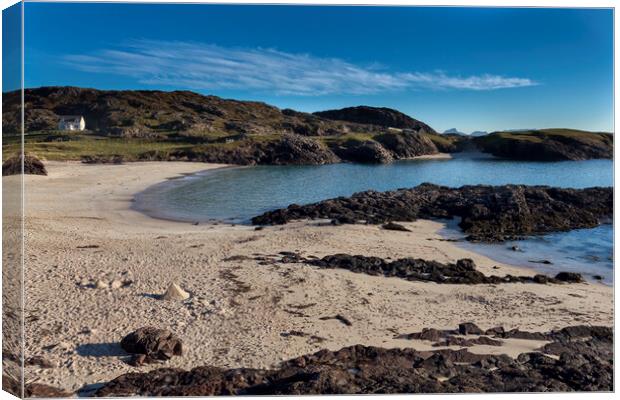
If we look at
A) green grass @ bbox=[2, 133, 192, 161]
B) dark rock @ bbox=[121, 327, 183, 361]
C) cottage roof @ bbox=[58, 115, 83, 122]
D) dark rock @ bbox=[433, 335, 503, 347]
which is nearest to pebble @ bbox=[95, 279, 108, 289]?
dark rock @ bbox=[121, 327, 183, 361]

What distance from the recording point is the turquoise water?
14734mm

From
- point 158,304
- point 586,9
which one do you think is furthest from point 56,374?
point 586,9

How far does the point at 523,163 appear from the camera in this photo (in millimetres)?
38875

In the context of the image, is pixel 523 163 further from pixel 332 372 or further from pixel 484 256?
pixel 332 372

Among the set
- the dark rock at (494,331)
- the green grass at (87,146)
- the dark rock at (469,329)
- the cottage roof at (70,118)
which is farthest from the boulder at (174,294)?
the cottage roof at (70,118)

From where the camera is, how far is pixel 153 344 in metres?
6.28

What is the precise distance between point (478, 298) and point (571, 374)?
3319 mm

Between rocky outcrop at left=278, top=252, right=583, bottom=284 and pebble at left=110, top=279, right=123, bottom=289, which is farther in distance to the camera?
rocky outcrop at left=278, top=252, right=583, bottom=284

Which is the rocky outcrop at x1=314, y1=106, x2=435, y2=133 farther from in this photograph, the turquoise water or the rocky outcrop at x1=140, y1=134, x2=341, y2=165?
the rocky outcrop at x1=140, y1=134, x2=341, y2=165

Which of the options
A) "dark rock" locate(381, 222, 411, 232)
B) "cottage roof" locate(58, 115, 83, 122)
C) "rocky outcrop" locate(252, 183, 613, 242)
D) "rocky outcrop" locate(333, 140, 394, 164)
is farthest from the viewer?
"rocky outcrop" locate(333, 140, 394, 164)

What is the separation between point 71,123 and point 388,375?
3828 cm

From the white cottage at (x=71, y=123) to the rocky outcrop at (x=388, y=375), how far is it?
3274 cm

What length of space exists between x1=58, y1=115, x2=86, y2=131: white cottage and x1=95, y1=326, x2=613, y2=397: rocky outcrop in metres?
32.7

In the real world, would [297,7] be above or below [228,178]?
above
